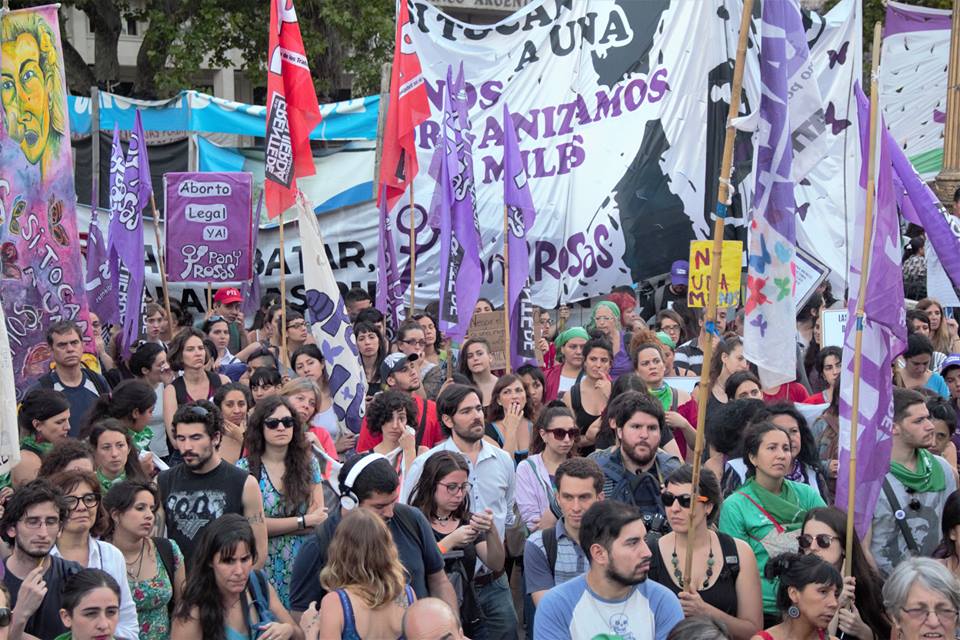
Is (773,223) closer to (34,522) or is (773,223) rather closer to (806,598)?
(806,598)

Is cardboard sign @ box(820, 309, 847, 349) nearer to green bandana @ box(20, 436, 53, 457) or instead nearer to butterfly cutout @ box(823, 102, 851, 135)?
butterfly cutout @ box(823, 102, 851, 135)

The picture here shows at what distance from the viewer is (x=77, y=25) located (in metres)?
36.2

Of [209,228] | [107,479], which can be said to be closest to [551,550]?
[107,479]

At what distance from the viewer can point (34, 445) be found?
6.78 meters

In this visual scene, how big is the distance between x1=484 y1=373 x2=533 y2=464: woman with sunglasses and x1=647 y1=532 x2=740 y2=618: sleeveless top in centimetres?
230

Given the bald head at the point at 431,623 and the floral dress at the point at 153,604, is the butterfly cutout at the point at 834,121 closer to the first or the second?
the floral dress at the point at 153,604

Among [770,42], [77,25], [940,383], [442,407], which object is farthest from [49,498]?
[77,25]

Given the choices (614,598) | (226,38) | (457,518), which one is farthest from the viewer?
(226,38)

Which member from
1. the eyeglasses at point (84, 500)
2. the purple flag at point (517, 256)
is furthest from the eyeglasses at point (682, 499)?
the purple flag at point (517, 256)

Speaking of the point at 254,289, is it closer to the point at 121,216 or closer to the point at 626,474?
the point at 121,216

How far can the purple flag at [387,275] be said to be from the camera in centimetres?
1135

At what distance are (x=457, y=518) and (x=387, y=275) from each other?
5.88 m

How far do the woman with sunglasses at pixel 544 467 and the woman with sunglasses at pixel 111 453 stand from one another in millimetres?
1722

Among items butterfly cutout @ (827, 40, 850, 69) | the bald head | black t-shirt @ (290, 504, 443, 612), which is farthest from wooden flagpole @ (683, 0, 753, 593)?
butterfly cutout @ (827, 40, 850, 69)
